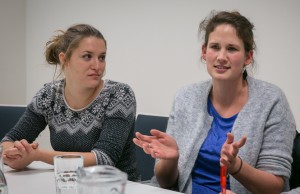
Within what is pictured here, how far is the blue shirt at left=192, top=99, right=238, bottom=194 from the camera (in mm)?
1624

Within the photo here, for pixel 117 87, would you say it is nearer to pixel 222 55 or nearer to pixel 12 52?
pixel 222 55

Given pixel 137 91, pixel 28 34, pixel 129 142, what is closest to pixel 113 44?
pixel 137 91

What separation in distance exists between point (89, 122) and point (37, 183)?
0.56 m

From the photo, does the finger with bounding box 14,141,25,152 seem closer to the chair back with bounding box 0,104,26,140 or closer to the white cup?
the white cup

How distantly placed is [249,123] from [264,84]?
0.20 m

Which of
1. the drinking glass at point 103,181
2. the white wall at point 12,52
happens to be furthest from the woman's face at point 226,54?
the white wall at point 12,52

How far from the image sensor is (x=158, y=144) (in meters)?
1.42

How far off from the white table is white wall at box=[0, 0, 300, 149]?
1.29 m

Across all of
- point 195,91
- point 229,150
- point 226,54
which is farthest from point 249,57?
point 229,150

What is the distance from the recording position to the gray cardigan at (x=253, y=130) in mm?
1509

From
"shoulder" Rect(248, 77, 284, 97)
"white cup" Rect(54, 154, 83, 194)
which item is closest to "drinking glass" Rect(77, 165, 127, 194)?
"white cup" Rect(54, 154, 83, 194)

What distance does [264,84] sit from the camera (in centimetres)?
166

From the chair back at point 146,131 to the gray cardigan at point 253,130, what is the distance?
28 cm

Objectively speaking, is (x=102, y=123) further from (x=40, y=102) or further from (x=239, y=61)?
(x=239, y=61)
